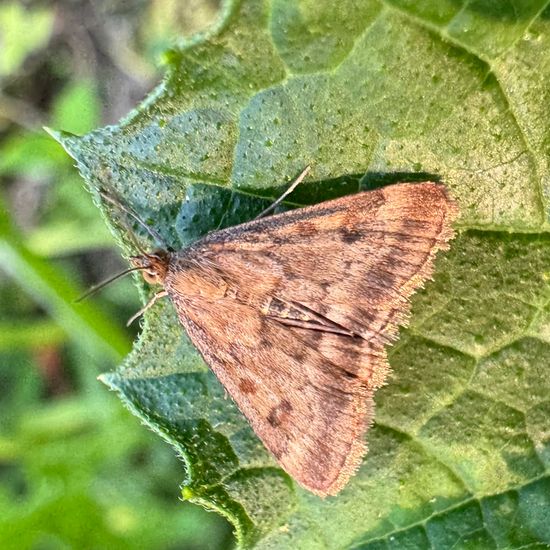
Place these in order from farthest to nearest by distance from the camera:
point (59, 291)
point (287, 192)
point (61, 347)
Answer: point (61, 347), point (59, 291), point (287, 192)

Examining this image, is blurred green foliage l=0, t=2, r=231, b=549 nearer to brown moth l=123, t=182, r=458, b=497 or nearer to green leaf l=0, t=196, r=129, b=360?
green leaf l=0, t=196, r=129, b=360

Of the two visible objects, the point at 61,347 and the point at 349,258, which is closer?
the point at 349,258

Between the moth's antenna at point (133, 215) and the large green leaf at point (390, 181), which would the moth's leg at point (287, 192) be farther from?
the moth's antenna at point (133, 215)

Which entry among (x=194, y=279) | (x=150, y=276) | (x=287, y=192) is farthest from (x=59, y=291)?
(x=287, y=192)

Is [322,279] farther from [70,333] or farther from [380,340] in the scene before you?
[70,333]

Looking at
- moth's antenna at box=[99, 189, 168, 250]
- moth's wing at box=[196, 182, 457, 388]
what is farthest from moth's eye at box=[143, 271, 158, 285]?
moth's wing at box=[196, 182, 457, 388]

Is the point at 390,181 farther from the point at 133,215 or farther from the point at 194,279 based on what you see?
the point at 133,215

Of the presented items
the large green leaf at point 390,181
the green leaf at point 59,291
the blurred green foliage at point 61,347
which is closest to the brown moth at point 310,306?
the large green leaf at point 390,181
